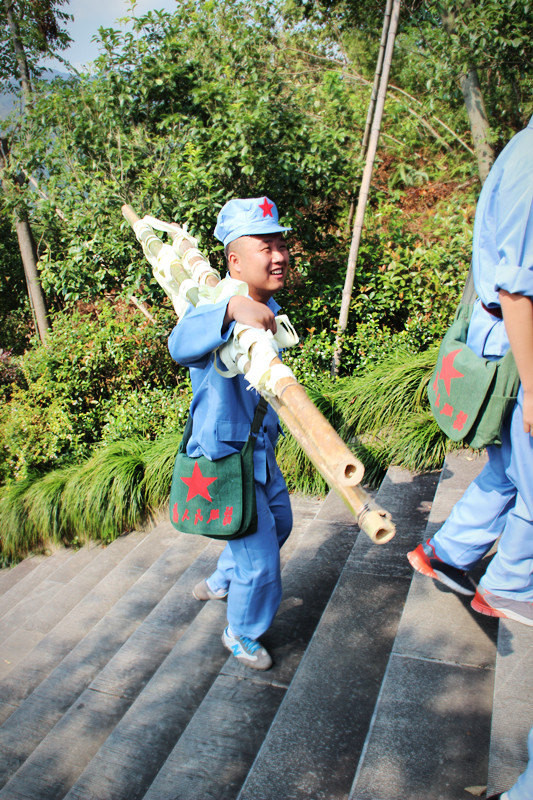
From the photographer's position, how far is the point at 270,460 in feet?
7.84

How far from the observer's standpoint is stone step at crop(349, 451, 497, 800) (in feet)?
5.44

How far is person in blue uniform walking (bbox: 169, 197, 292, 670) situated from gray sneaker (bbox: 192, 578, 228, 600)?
50 centimetres

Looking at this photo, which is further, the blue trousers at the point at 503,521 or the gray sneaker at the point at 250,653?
the gray sneaker at the point at 250,653

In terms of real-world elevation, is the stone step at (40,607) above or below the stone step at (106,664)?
below

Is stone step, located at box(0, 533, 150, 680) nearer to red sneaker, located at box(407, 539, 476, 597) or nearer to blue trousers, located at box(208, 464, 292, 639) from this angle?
blue trousers, located at box(208, 464, 292, 639)

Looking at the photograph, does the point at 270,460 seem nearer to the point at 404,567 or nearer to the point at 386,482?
the point at 404,567

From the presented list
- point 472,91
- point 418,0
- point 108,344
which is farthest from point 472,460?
point 418,0

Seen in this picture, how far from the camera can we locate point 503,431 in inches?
76.9

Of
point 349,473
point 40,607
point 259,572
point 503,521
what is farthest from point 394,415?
point 40,607

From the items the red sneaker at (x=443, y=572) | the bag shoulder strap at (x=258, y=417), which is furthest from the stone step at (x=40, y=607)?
the red sneaker at (x=443, y=572)

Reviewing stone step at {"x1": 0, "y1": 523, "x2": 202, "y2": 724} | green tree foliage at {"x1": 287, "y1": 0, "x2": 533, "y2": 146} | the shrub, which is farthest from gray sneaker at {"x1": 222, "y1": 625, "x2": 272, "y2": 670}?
green tree foliage at {"x1": 287, "y1": 0, "x2": 533, "y2": 146}

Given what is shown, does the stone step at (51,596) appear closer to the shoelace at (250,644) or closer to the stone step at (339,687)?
the shoelace at (250,644)

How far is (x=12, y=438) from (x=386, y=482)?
3.80m

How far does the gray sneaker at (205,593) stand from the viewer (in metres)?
2.98
